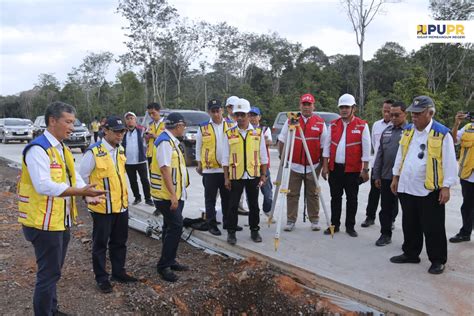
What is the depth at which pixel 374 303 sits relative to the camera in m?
3.70

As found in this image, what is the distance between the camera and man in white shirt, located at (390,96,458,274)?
160 inches

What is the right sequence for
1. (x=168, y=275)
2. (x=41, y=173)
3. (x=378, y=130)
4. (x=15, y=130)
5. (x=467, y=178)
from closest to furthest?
1. (x=41, y=173)
2. (x=168, y=275)
3. (x=467, y=178)
4. (x=378, y=130)
5. (x=15, y=130)

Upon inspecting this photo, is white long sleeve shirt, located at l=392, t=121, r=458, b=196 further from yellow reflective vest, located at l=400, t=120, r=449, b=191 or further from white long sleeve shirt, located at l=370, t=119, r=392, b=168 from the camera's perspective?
white long sleeve shirt, located at l=370, t=119, r=392, b=168

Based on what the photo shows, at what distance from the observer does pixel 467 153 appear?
515cm

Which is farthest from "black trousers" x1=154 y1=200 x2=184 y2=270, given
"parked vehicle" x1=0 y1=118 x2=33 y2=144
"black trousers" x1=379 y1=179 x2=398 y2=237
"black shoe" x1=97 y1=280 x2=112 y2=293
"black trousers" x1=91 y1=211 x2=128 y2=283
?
"parked vehicle" x1=0 y1=118 x2=33 y2=144

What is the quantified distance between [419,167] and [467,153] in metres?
1.41

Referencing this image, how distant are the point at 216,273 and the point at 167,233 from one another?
2.37ft

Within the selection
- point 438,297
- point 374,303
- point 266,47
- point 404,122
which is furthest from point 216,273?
point 266,47

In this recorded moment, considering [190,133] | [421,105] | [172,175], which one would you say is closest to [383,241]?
[421,105]

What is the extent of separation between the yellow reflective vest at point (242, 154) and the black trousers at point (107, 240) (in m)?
1.50

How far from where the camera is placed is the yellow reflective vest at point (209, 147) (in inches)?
223

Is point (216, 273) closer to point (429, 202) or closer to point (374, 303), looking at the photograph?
point (374, 303)

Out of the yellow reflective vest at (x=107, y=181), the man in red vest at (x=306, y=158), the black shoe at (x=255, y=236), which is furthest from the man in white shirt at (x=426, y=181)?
the yellow reflective vest at (x=107, y=181)

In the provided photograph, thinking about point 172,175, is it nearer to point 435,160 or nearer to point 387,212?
point 435,160
